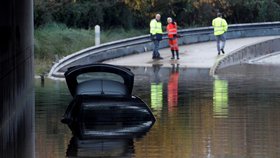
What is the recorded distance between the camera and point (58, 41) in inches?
1480

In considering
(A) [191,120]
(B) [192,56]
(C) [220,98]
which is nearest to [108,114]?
(A) [191,120]

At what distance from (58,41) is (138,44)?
403 centimetres

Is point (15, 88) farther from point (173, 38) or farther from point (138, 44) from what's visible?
point (138, 44)

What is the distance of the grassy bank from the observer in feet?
116

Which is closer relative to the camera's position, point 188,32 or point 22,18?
point 22,18

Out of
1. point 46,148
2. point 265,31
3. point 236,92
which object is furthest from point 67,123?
point 265,31

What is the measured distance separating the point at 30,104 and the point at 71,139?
688 cm

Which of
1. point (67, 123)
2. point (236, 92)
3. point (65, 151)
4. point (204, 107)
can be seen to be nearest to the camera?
point (65, 151)

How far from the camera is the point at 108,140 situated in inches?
659

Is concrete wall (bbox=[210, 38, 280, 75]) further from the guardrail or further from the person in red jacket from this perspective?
the guardrail

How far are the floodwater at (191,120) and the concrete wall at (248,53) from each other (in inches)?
146

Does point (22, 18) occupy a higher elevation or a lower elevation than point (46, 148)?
higher

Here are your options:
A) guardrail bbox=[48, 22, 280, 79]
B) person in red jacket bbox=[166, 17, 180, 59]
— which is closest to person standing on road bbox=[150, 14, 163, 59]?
person in red jacket bbox=[166, 17, 180, 59]

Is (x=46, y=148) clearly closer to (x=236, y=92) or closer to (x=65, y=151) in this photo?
(x=65, y=151)
